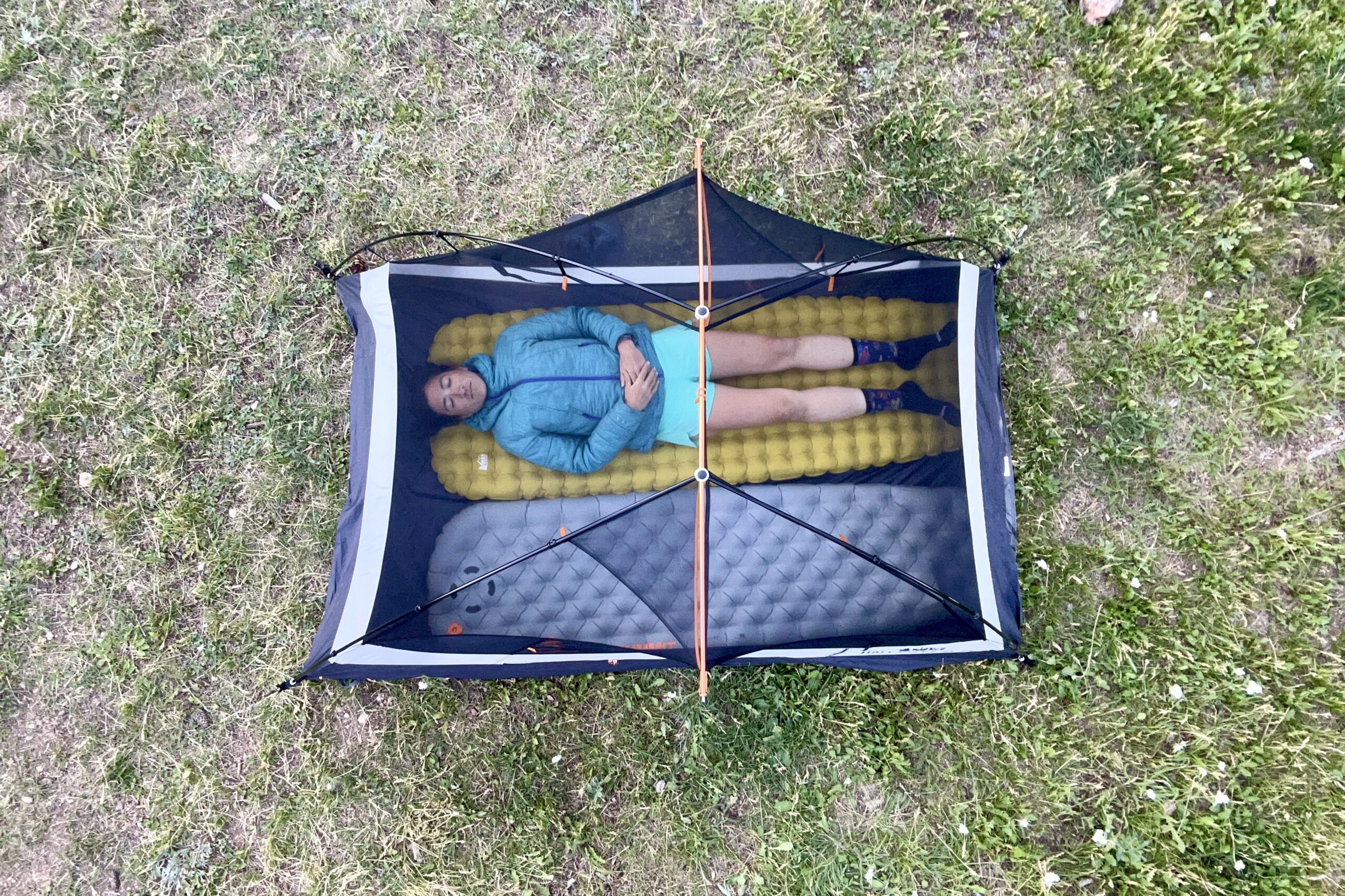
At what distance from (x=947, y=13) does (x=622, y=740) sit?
12.5ft

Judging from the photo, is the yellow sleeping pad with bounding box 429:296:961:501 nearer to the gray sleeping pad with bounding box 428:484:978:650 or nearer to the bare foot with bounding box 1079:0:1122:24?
the gray sleeping pad with bounding box 428:484:978:650

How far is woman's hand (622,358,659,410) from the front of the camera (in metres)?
2.59

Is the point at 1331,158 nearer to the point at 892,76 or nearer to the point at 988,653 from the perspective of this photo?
the point at 892,76

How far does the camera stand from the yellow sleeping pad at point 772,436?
2.65m

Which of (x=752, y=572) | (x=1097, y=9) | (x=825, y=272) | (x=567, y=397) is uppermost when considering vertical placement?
(x=1097, y=9)

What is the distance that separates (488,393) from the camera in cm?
267

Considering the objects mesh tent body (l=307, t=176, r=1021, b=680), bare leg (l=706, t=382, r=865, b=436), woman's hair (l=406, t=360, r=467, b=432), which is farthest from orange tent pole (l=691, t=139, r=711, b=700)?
woman's hair (l=406, t=360, r=467, b=432)

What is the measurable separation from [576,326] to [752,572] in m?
1.13

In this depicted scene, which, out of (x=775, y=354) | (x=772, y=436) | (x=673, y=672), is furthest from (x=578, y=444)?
(x=673, y=672)

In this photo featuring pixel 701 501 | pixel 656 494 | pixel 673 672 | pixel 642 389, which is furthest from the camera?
pixel 673 672

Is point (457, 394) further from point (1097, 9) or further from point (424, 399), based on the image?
point (1097, 9)

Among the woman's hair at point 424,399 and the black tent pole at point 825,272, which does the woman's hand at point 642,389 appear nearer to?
the black tent pole at point 825,272

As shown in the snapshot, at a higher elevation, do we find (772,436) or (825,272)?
(825,272)

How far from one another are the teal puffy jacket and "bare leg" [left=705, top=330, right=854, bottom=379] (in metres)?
0.35
